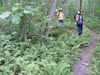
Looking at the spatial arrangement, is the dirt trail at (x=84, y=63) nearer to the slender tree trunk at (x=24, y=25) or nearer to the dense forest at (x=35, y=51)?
the dense forest at (x=35, y=51)

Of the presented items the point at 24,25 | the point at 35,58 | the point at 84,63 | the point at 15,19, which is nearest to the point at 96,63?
the point at 84,63

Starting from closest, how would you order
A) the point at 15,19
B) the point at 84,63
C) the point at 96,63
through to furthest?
1. the point at 15,19
2. the point at 96,63
3. the point at 84,63

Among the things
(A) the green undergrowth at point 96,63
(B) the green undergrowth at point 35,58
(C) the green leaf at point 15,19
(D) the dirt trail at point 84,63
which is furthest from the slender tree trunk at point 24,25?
(A) the green undergrowth at point 96,63

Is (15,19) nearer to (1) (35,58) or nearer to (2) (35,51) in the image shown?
(2) (35,51)

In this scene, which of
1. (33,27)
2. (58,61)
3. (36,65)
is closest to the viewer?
(36,65)

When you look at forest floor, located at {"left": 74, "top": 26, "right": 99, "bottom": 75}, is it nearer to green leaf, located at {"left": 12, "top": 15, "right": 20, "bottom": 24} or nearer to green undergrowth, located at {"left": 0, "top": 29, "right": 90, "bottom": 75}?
green undergrowth, located at {"left": 0, "top": 29, "right": 90, "bottom": 75}

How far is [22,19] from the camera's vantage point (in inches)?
456

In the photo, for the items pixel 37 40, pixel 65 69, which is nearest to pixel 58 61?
pixel 65 69

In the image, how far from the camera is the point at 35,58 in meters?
10.3

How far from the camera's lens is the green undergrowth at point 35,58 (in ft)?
29.0

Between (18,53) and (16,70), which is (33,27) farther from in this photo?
(16,70)

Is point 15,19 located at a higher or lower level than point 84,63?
higher

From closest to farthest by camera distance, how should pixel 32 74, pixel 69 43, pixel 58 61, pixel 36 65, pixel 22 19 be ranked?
pixel 32 74 < pixel 36 65 < pixel 58 61 < pixel 22 19 < pixel 69 43

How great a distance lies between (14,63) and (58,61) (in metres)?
2.26
